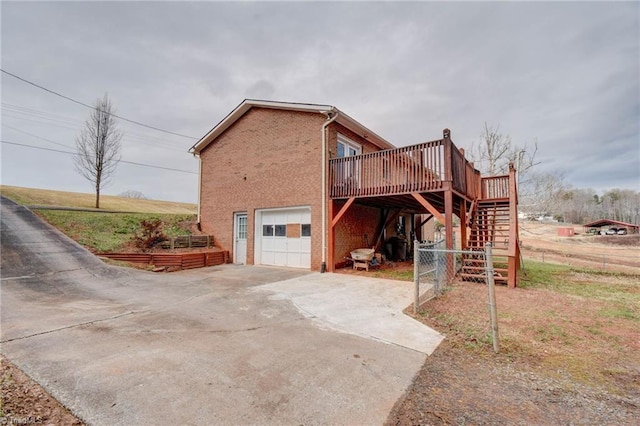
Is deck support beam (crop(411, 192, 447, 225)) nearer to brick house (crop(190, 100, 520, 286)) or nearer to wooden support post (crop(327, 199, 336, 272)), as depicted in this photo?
brick house (crop(190, 100, 520, 286))

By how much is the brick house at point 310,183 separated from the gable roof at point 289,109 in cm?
5

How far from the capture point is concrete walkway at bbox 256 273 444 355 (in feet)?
14.8

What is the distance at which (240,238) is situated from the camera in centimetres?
1380

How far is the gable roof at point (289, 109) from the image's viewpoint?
11.0 meters

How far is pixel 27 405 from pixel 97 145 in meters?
24.6

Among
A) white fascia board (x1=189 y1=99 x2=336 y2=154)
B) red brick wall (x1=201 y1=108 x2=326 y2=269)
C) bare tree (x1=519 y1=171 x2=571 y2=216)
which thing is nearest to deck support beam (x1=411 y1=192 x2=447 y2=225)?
red brick wall (x1=201 y1=108 x2=326 y2=269)

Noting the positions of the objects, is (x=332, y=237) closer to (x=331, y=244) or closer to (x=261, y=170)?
(x=331, y=244)

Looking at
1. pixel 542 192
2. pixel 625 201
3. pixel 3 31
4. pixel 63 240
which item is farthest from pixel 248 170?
pixel 625 201

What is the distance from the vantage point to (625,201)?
72.5 m

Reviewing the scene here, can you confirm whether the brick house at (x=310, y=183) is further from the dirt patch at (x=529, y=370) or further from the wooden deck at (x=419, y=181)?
the dirt patch at (x=529, y=370)

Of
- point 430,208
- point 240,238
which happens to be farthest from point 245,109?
point 430,208

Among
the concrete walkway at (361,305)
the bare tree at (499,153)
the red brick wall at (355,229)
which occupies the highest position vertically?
the bare tree at (499,153)

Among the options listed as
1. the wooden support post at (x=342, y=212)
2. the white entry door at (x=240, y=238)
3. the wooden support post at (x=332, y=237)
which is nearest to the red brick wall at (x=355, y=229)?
the wooden support post at (x=332, y=237)

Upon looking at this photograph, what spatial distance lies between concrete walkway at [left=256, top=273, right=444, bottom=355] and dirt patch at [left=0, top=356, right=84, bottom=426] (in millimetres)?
3460
